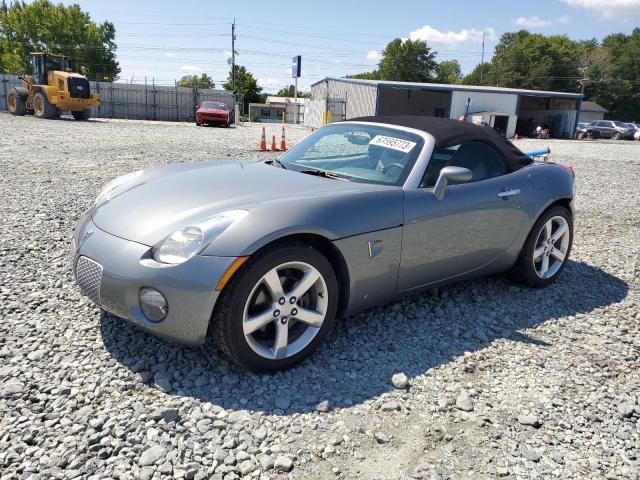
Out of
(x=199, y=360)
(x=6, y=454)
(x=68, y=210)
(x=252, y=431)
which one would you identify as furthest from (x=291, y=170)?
(x=68, y=210)

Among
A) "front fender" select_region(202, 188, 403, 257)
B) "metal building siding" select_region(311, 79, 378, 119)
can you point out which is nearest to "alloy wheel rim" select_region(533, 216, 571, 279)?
"front fender" select_region(202, 188, 403, 257)

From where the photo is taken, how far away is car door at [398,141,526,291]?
3.30m

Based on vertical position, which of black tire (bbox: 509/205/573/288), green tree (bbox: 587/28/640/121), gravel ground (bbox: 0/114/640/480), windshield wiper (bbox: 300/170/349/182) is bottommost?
gravel ground (bbox: 0/114/640/480)

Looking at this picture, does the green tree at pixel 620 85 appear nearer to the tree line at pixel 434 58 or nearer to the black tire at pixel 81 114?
the tree line at pixel 434 58

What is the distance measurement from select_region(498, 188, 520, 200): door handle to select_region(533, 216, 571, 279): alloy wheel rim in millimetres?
525

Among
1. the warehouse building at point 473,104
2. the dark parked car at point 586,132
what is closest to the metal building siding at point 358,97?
the warehouse building at point 473,104

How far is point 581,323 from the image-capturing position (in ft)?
12.5

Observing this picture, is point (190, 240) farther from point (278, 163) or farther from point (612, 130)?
point (612, 130)

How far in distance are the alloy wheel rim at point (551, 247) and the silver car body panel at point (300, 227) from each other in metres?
0.27

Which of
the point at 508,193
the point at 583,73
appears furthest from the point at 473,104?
the point at 583,73

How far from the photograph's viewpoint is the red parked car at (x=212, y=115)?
93.1 ft

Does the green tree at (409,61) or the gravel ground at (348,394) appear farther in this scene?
the green tree at (409,61)

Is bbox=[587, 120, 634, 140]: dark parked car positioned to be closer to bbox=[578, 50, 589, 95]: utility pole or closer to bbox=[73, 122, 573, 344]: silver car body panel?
bbox=[578, 50, 589, 95]: utility pole

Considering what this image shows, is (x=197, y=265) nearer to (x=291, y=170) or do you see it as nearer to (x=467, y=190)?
(x=291, y=170)
